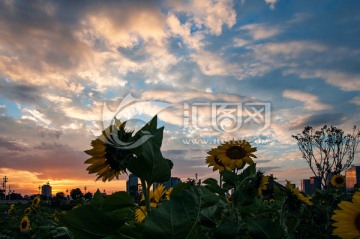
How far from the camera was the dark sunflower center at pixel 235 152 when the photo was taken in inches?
154

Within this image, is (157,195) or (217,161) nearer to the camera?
(157,195)

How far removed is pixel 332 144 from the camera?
2584 cm

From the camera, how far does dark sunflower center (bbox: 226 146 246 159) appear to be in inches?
154

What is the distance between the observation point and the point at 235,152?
3.94 meters

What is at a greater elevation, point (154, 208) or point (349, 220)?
point (154, 208)

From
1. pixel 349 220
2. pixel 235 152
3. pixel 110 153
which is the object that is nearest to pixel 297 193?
pixel 349 220

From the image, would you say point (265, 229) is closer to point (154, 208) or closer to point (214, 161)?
point (154, 208)

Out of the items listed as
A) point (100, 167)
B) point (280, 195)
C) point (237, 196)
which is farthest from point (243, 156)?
point (100, 167)

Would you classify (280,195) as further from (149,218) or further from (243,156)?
(243,156)

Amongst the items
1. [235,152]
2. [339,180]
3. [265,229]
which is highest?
[235,152]

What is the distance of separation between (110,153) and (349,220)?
0.99 metres

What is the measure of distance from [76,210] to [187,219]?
241mm

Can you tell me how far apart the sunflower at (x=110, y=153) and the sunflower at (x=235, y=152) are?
2.43 metres

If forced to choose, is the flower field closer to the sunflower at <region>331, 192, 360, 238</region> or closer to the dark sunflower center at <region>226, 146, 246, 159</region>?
the sunflower at <region>331, 192, 360, 238</region>
